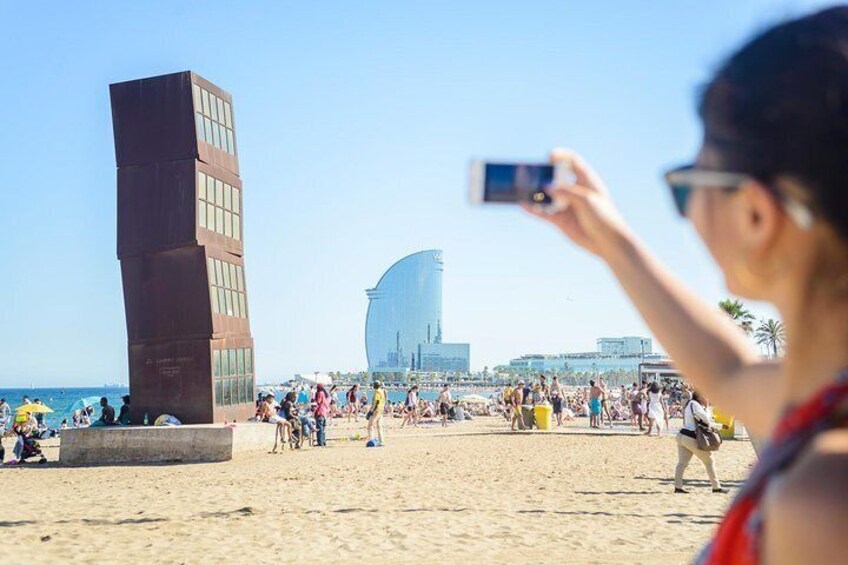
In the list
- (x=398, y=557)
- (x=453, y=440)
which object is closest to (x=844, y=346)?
(x=398, y=557)

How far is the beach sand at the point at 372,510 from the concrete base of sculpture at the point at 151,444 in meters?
0.98

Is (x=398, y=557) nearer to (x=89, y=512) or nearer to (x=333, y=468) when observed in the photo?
(x=89, y=512)

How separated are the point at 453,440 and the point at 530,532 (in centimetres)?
1449

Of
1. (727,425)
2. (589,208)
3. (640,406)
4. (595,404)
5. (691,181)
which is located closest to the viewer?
(691,181)

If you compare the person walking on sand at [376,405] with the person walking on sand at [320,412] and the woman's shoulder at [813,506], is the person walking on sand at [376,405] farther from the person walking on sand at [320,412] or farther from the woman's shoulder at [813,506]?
the woman's shoulder at [813,506]

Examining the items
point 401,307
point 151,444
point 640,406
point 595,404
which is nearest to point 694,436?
point 151,444

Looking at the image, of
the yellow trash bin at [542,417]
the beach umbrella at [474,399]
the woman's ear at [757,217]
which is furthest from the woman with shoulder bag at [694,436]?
the beach umbrella at [474,399]

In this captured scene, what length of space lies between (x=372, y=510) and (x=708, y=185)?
10.1m

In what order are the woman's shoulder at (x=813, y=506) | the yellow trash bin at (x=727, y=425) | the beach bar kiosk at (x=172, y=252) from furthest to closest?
1. the yellow trash bin at (x=727, y=425)
2. the beach bar kiosk at (x=172, y=252)
3. the woman's shoulder at (x=813, y=506)

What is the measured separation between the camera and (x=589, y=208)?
1.22 m

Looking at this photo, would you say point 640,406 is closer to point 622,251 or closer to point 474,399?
point 622,251

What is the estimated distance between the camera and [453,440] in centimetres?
2331

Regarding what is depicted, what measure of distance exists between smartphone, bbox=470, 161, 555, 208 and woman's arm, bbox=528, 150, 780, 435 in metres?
0.03

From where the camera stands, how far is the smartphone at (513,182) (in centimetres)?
128
